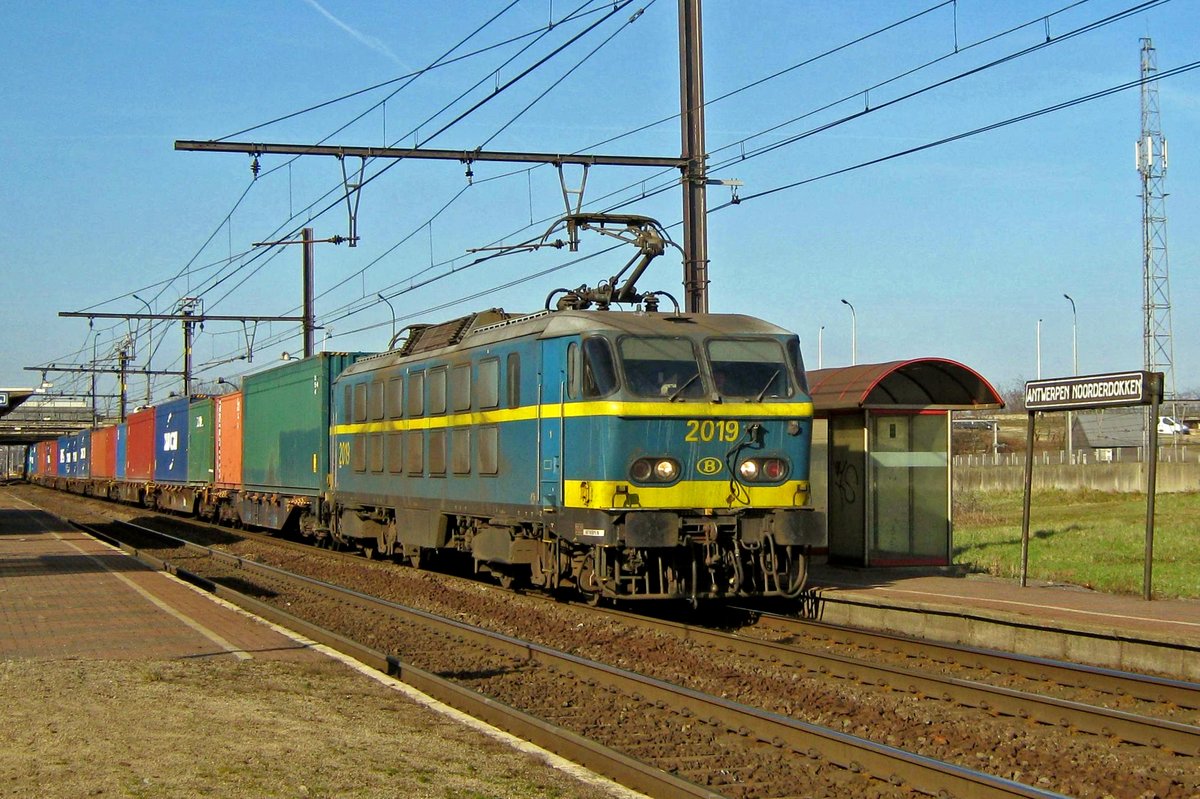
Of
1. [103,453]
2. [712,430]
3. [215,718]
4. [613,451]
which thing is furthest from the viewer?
[103,453]

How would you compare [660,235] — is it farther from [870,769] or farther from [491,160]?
[870,769]

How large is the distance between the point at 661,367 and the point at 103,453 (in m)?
50.0

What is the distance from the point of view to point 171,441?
132 ft

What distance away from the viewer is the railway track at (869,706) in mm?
7465

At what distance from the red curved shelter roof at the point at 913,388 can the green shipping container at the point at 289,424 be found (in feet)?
32.6

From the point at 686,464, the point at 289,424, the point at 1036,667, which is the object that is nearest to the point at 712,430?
the point at 686,464

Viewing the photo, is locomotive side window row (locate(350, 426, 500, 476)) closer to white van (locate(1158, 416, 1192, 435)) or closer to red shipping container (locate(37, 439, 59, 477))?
red shipping container (locate(37, 439, 59, 477))

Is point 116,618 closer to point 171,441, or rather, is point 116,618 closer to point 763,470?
point 763,470

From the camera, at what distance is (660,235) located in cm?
1582

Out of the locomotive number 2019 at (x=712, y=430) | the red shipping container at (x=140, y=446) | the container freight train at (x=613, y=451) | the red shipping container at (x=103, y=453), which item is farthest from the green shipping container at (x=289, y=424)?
the red shipping container at (x=103, y=453)

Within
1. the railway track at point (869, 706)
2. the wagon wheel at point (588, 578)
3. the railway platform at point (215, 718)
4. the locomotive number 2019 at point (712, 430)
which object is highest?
the locomotive number 2019 at point (712, 430)

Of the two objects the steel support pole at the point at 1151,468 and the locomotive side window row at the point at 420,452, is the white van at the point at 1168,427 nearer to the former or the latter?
the locomotive side window row at the point at 420,452

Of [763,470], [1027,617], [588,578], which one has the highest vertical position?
[763,470]

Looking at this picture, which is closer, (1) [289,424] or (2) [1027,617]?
(2) [1027,617]
